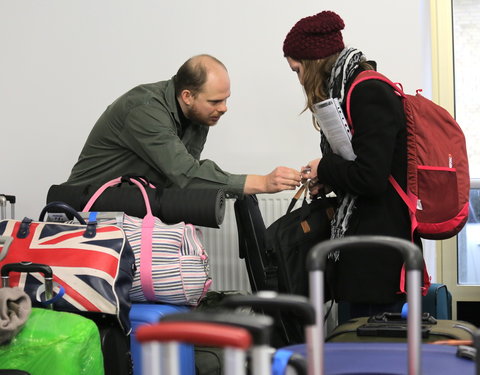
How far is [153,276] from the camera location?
2322 millimetres

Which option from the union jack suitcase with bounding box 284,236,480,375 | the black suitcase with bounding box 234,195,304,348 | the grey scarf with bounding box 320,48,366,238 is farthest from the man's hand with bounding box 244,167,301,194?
the union jack suitcase with bounding box 284,236,480,375

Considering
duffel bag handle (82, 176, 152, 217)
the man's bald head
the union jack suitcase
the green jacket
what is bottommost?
the union jack suitcase

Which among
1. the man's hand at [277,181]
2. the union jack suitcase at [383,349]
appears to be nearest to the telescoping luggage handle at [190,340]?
the union jack suitcase at [383,349]

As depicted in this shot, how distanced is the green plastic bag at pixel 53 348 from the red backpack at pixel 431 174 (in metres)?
0.98

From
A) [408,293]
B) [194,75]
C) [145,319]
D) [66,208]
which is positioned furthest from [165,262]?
[408,293]

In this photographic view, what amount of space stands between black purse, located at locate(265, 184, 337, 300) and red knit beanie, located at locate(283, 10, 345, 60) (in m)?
0.49

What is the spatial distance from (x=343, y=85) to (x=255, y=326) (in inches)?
55.8

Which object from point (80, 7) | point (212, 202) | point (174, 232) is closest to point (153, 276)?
point (174, 232)

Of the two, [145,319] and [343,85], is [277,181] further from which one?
[145,319]

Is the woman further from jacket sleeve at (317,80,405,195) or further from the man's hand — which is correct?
the man's hand

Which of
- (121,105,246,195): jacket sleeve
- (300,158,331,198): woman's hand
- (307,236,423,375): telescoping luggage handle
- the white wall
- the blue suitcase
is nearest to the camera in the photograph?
(307,236,423,375): telescoping luggage handle

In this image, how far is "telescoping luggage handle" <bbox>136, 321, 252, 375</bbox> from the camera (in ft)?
2.74

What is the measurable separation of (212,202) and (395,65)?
1.70 metres

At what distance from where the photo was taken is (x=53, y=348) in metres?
1.93
